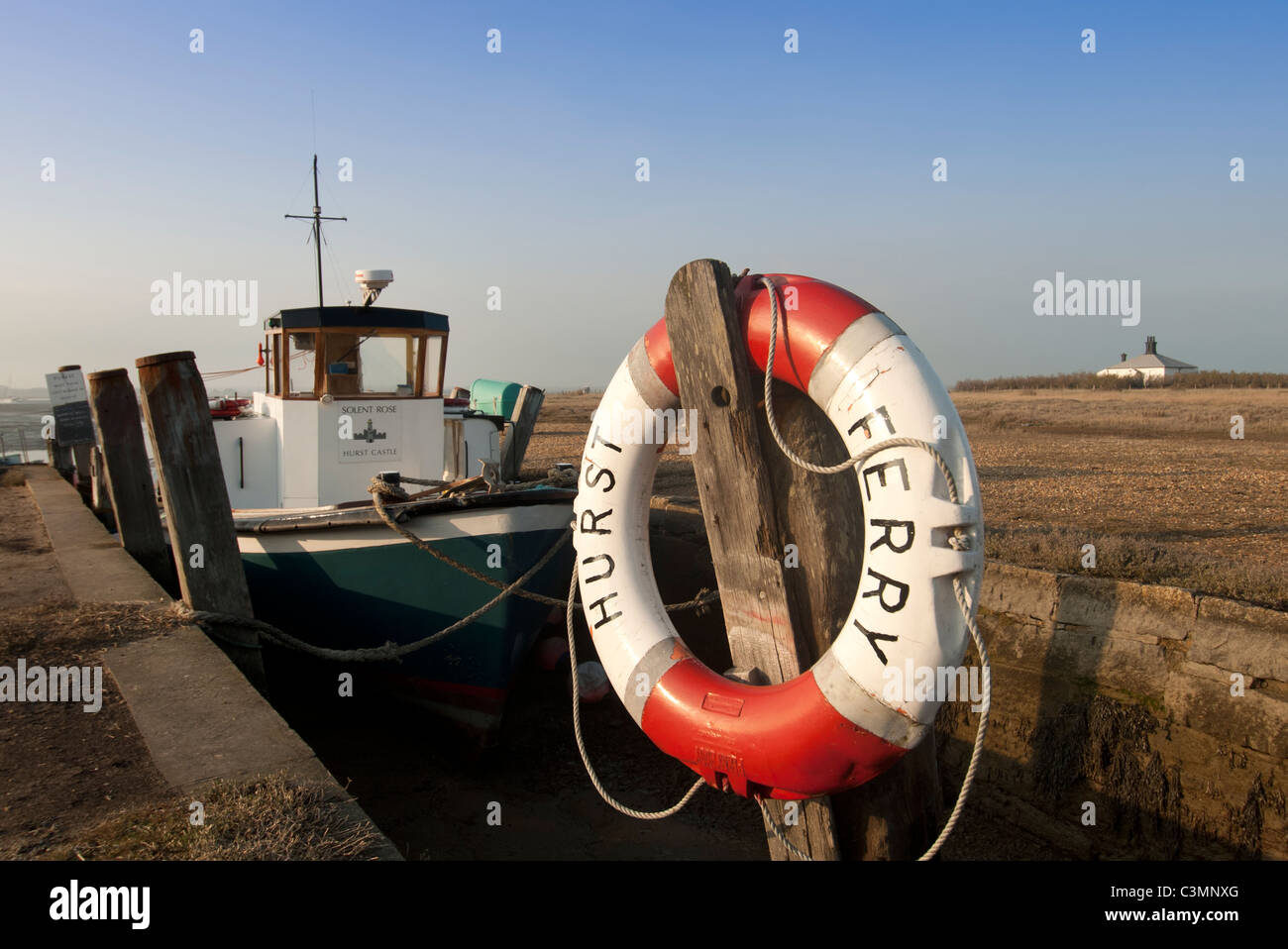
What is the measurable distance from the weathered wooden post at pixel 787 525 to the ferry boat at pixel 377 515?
3057mm

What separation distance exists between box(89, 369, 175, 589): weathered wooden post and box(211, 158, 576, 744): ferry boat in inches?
27.4

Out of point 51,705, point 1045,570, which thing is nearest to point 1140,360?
point 1045,570

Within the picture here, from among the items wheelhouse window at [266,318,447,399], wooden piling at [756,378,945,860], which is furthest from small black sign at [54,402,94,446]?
wooden piling at [756,378,945,860]

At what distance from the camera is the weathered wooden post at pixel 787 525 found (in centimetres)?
265

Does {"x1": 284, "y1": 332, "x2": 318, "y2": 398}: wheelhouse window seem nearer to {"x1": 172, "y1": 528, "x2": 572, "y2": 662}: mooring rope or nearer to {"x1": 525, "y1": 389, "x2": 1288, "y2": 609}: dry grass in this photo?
{"x1": 172, "y1": 528, "x2": 572, "y2": 662}: mooring rope

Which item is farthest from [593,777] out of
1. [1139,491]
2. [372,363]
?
[1139,491]

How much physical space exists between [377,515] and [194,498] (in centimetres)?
110

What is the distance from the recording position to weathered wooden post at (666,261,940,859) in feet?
8.69

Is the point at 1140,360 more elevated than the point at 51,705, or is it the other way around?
the point at 1140,360

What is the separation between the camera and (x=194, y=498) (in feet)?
16.3

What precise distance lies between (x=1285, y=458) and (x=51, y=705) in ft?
45.1
